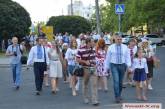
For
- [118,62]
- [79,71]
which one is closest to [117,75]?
[118,62]

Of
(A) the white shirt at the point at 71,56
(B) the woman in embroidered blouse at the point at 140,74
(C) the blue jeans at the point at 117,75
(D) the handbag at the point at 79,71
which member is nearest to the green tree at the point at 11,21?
(A) the white shirt at the point at 71,56

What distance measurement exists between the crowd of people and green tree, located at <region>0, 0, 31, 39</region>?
86.4 feet

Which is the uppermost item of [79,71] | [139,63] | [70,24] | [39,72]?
[70,24]

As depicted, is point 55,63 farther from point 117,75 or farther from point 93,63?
point 93,63

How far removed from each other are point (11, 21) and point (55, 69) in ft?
96.8

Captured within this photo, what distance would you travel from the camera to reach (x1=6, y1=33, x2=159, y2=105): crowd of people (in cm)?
1263

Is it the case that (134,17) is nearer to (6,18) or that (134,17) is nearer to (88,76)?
(6,18)

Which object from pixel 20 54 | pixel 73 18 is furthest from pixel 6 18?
pixel 20 54

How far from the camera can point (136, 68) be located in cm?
1371

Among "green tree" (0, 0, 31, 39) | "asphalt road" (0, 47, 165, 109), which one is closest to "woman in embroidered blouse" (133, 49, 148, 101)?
"asphalt road" (0, 47, 165, 109)

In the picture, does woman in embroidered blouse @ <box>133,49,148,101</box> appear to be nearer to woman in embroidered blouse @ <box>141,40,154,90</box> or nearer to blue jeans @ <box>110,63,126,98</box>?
blue jeans @ <box>110,63,126,98</box>

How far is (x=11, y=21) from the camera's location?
4403 cm

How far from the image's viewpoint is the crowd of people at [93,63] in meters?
12.6

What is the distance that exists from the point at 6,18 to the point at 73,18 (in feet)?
38.1
